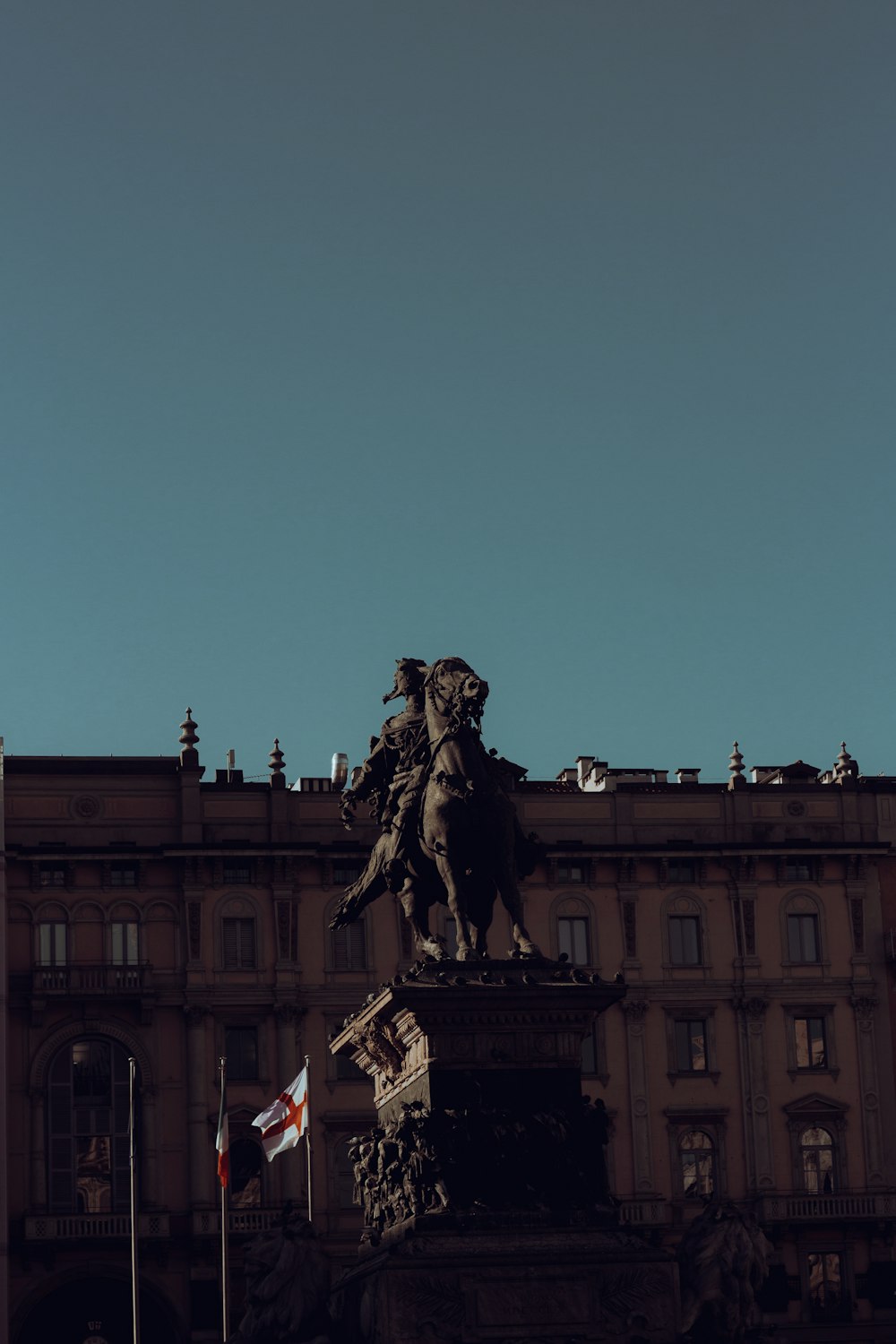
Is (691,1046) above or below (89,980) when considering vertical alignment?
below

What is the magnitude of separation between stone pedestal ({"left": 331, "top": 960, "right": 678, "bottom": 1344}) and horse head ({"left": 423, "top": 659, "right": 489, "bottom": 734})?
2.62 metres

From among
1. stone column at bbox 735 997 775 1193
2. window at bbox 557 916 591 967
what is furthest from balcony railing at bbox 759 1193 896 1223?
window at bbox 557 916 591 967

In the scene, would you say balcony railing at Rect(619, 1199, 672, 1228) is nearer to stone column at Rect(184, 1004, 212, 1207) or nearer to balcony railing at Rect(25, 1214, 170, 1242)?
stone column at Rect(184, 1004, 212, 1207)

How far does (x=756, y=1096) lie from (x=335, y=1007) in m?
13.6

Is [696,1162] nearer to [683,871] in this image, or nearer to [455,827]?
[683,871]

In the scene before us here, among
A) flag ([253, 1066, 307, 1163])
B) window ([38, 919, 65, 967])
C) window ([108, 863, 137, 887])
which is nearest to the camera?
flag ([253, 1066, 307, 1163])

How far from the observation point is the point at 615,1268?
2442 centimetres

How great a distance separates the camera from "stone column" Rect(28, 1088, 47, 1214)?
80438mm

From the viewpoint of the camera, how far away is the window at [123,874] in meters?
83.6

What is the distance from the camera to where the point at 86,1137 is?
81.2 m

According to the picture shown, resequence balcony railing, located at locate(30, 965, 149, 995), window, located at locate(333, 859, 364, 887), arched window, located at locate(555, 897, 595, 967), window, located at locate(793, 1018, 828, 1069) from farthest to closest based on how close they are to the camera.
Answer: window, located at locate(793, 1018, 828, 1069), arched window, located at locate(555, 897, 595, 967), window, located at locate(333, 859, 364, 887), balcony railing, located at locate(30, 965, 149, 995)

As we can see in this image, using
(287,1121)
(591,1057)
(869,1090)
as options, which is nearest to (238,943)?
(591,1057)

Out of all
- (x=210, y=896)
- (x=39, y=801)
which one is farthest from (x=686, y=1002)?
(x=39, y=801)

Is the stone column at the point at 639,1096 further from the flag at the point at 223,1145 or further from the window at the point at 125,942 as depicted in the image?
the flag at the point at 223,1145
